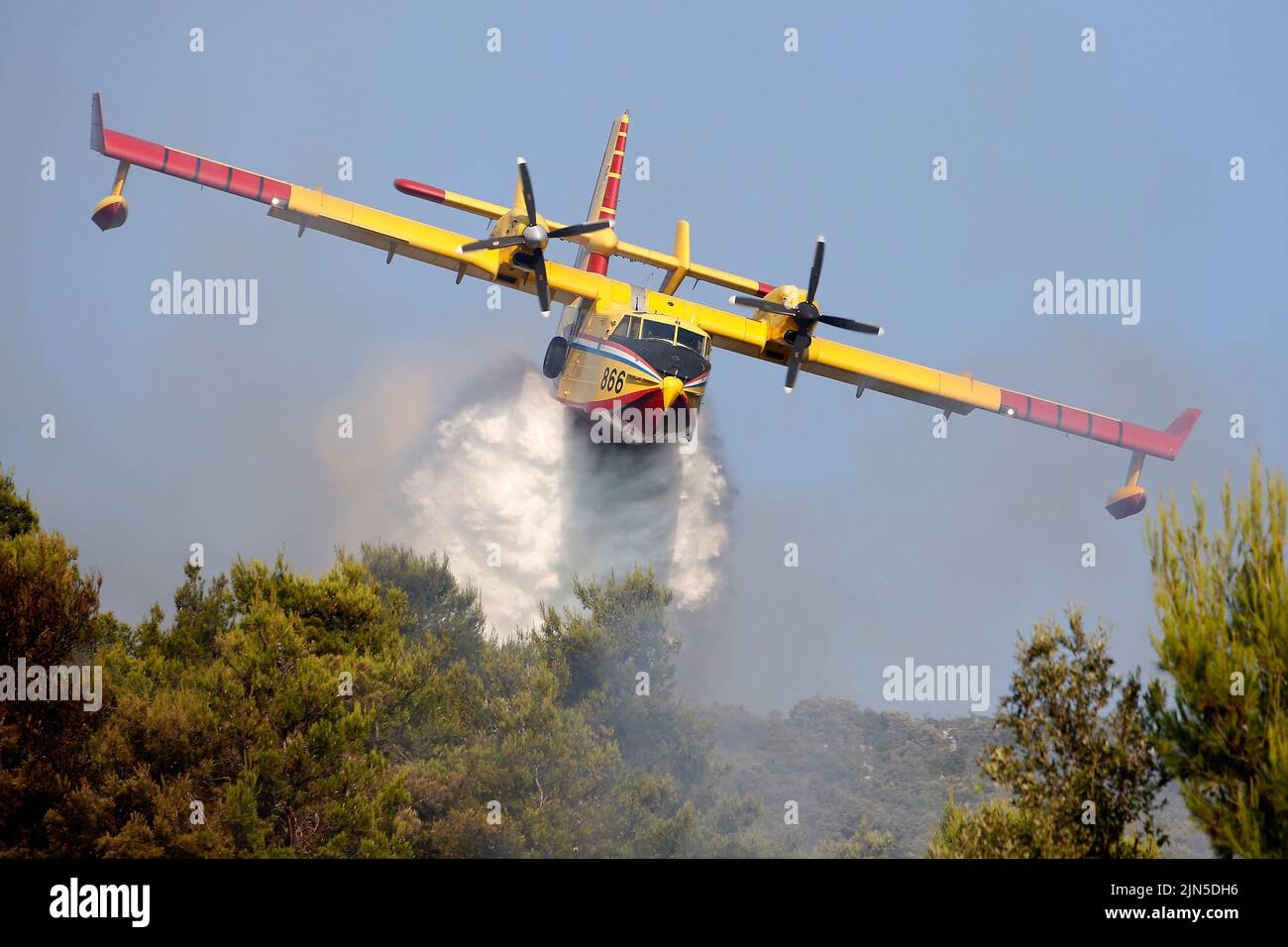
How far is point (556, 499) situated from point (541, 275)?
12.6 meters

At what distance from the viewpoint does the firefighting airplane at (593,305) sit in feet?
94.5

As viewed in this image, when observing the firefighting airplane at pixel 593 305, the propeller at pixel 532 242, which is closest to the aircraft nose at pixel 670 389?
the firefighting airplane at pixel 593 305

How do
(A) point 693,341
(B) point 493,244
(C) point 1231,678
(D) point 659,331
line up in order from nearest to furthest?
(C) point 1231,678
(B) point 493,244
(D) point 659,331
(A) point 693,341

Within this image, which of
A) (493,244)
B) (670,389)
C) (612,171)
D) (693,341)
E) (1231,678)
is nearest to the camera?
(1231,678)

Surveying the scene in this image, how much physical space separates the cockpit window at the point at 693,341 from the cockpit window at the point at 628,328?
881 mm

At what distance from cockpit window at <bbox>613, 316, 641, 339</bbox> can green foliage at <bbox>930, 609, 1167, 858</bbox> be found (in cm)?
1354

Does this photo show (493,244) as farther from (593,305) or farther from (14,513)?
(14,513)

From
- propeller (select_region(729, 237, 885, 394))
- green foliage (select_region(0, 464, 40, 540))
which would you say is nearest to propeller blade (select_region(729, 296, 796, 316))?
propeller (select_region(729, 237, 885, 394))

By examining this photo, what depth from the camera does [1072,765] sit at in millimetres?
16531

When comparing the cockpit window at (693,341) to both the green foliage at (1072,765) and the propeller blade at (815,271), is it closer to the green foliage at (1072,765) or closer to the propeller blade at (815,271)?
the propeller blade at (815,271)

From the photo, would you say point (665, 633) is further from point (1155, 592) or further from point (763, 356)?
point (1155, 592)

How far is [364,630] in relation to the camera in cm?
3128

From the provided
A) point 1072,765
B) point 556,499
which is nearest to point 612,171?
point 556,499

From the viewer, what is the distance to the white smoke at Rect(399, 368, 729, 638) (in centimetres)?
3938
